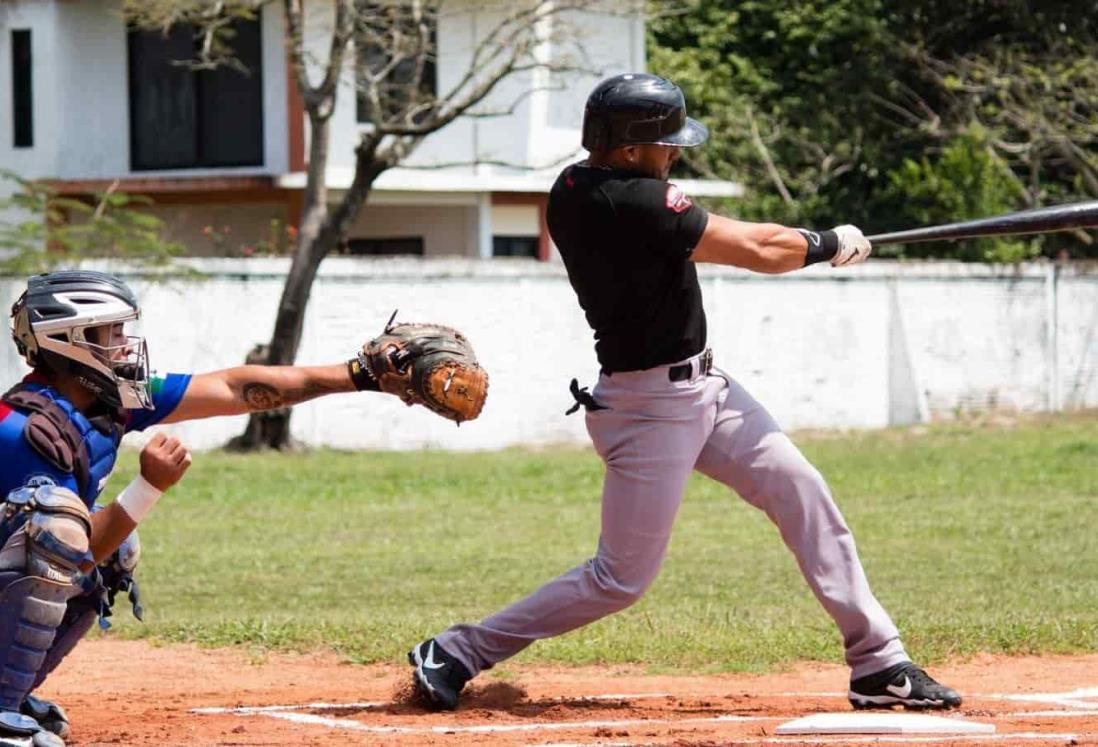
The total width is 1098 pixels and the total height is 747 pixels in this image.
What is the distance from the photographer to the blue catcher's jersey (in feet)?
18.4

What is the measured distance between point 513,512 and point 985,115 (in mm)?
16532

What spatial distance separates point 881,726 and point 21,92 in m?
24.9

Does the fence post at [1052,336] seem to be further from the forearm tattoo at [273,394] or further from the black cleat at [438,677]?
the forearm tattoo at [273,394]

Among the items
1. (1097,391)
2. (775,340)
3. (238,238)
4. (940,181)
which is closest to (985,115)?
(940,181)

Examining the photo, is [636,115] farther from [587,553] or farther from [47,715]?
[587,553]

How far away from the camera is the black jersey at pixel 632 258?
604 cm

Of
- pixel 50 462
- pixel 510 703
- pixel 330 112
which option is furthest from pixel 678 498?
pixel 330 112

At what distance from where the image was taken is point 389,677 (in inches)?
309

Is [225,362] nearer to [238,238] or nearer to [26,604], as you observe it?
[238,238]

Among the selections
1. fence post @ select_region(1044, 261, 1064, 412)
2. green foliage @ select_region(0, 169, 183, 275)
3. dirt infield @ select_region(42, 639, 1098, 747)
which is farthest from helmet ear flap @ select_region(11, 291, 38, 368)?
fence post @ select_region(1044, 261, 1064, 412)

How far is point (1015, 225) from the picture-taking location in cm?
670

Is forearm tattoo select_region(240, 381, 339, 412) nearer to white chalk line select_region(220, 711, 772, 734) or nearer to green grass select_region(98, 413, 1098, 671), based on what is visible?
white chalk line select_region(220, 711, 772, 734)

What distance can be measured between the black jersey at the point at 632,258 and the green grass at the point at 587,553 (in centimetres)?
228

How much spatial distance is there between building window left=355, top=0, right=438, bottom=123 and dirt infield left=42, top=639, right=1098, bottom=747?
13.5 metres
